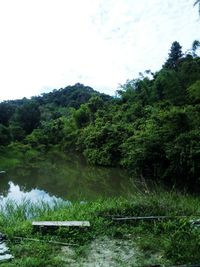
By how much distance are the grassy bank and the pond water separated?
5329mm

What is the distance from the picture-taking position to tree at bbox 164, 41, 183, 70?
3183 centimetres

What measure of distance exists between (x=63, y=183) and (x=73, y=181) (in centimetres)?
64

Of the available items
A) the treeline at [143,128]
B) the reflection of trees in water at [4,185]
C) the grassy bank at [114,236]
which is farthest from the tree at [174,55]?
the grassy bank at [114,236]

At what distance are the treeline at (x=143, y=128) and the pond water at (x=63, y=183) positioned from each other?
36.2 inches

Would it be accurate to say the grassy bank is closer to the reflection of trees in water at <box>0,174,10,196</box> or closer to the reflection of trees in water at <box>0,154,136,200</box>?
the reflection of trees in water at <box>0,154,136,200</box>

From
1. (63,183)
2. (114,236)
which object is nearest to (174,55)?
(63,183)

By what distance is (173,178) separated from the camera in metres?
13.7

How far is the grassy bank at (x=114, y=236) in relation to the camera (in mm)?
4441

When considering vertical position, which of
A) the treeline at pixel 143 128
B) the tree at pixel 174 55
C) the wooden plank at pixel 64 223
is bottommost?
the wooden plank at pixel 64 223

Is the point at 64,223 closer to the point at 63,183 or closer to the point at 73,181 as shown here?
the point at 63,183

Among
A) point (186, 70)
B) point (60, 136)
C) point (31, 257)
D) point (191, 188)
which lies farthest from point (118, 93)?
point (31, 257)

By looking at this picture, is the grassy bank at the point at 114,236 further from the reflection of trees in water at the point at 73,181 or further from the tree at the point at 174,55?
the tree at the point at 174,55

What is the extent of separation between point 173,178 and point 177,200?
6.98 meters

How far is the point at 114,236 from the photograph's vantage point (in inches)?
211
